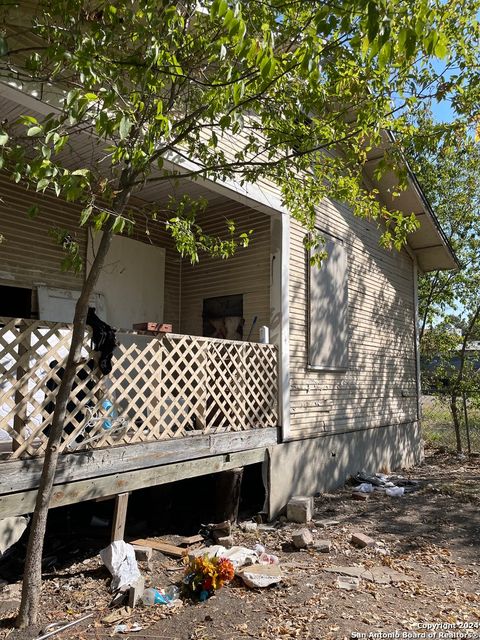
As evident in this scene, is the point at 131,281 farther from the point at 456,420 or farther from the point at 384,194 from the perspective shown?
the point at 456,420

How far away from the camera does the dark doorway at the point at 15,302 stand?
6887mm

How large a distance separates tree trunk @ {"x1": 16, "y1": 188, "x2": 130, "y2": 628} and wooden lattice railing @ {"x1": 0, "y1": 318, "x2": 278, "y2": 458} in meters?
0.26

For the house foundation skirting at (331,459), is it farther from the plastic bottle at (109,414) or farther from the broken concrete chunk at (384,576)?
the plastic bottle at (109,414)

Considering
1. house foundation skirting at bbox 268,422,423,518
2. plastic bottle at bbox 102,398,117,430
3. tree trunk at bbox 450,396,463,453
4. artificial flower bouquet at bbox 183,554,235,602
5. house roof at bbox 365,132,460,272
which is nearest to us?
artificial flower bouquet at bbox 183,554,235,602

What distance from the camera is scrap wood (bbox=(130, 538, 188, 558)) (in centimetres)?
578

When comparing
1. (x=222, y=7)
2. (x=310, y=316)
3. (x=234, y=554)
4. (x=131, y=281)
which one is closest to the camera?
(x=222, y=7)

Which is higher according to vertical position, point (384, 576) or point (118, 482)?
point (118, 482)

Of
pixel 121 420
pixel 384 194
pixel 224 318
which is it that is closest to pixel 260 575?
pixel 121 420

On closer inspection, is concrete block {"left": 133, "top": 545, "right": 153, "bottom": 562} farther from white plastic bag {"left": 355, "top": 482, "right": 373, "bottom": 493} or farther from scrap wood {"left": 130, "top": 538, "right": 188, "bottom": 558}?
white plastic bag {"left": 355, "top": 482, "right": 373, "bottom": 493}

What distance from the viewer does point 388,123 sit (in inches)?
211

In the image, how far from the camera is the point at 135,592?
458cm

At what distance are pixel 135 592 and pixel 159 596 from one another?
226 millimetres

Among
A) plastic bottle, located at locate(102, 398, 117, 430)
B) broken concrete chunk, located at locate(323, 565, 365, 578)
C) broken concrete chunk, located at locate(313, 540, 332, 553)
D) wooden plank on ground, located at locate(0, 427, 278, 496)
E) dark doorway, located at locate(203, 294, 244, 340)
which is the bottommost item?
broken concrete chunk, located at locate(323, 565, 365, 578)

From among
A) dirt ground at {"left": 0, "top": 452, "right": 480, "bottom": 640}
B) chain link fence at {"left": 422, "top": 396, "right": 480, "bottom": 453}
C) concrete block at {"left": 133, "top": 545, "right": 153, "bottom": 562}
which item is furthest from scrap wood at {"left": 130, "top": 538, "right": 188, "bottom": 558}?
chain link fence at {"left": 422, "top": 396, "right": 480, "bottom": 453}
